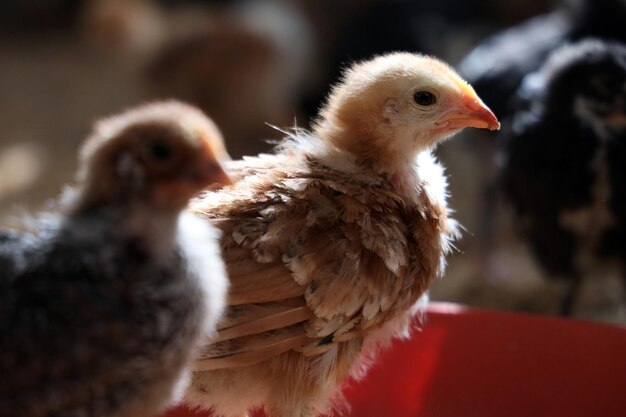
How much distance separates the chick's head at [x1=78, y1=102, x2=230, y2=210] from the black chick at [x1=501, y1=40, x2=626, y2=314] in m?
1.36

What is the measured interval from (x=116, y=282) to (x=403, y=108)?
0.70 m

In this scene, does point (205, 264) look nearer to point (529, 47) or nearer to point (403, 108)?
point (403, 108)

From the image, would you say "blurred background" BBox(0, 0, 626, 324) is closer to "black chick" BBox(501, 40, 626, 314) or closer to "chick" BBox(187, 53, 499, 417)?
"black chick" BBox(501, 40, 626, 314)

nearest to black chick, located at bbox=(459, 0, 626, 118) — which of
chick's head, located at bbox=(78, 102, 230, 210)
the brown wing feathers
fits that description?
the brown wing feathers

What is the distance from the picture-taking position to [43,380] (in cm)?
106

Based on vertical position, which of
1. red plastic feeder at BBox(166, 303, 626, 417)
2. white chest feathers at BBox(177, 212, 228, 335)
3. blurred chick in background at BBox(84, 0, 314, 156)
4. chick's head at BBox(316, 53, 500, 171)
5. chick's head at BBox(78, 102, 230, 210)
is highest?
blurred chick in background at BBox(84, 0, 314, 156)

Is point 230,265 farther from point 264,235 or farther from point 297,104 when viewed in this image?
point 297,104

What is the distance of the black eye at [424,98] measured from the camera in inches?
61.5

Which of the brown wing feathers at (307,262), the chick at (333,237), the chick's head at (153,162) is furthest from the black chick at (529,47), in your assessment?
the chick's head at (153,162)

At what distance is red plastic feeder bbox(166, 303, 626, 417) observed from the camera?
177cm

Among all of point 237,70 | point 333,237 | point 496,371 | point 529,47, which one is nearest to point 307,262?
point 333,237

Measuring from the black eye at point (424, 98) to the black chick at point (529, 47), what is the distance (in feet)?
3.40

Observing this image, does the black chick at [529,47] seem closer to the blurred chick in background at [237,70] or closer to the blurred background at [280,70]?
the blurred background at [280,70]

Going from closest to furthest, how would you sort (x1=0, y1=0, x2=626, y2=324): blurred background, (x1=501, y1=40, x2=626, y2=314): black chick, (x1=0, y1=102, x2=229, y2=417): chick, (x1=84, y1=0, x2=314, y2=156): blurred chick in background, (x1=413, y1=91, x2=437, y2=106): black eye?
(x1=0, y1=102, x2=229, y2=417): chick → (x1=413, y1=91, x2=437, y2=106): black eye → (x1=501, y1=40, x2=626, y2=314): black chick → (x1=0, y1=0, x2=626, y2=324): blurred background → (x1=84, y1=0, x2=314, y2=156): blurred chick in background
